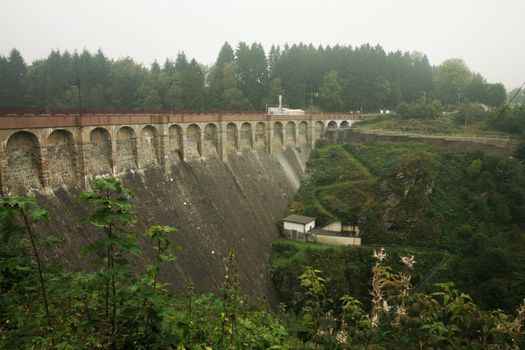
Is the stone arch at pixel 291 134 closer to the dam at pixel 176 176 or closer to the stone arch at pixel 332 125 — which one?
the dam at pixel 176 176

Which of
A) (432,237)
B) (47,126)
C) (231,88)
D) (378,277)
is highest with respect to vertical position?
(231,88)

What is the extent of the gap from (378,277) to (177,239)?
22.0m

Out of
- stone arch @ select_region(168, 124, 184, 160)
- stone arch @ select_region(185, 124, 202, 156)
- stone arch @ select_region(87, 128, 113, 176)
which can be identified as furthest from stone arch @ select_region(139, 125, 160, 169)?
stone arch @ select_region(185, 124, 202, 156)

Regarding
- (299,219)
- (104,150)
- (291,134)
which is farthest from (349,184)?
(104,150)

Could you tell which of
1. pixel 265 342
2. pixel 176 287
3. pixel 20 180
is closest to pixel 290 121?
pixel 176 287

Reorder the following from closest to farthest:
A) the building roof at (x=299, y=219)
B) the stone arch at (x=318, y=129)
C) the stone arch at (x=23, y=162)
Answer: the stone arch at (x=23, y=162) → the building roof at (x=299, y=219) → the stone arch at (x=318, y=129)

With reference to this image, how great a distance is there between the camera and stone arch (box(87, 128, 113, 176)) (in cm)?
2484

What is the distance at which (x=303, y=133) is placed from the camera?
5575cm

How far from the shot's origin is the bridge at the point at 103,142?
20.0 metres

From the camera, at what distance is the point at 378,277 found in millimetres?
6227

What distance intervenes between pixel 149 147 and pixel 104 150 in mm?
4478

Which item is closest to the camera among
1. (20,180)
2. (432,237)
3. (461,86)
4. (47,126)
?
(20,180)

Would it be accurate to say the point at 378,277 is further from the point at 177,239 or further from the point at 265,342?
the point at 177,239

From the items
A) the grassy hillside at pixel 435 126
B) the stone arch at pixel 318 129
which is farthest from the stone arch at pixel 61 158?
the grassy hillside at pixel 435 126
